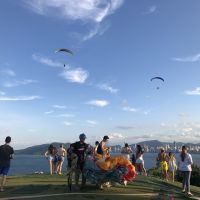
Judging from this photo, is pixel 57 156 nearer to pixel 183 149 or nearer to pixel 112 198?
pixel 183 149

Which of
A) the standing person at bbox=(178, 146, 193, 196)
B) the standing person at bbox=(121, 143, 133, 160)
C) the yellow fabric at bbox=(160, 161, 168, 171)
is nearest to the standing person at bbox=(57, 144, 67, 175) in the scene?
the standing person at bbox=(121, 143, 133, 160)

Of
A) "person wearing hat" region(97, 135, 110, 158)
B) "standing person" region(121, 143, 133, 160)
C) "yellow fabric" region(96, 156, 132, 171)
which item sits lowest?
"yellow fabric" region(96, 156, 132, 171)

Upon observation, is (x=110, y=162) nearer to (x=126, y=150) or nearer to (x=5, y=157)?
(x=5, y=157)

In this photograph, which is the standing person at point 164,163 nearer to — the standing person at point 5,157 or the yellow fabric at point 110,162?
the yellow fabric at point 110,162

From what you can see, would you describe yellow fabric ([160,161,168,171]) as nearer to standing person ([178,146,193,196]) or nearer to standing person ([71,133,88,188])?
standing person ([178,146,193,196])

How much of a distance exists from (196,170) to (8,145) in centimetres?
2993

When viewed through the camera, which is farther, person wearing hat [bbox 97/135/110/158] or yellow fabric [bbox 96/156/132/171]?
person wearing hat [bbox 97/135/110/158]

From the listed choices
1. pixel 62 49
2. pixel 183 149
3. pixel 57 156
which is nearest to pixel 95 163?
pixel 183 149

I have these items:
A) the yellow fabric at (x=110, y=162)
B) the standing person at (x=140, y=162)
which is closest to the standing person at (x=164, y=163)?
the standing person at (x=140, y=162)

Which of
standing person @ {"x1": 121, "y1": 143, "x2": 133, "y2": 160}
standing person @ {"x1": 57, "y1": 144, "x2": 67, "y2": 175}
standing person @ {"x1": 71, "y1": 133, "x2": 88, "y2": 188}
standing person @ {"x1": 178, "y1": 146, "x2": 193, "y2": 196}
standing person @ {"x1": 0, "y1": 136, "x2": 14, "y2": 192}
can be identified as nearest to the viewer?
standing person @ {"x1": 71, "y1": 133, "x2": 88, "y2": 188}

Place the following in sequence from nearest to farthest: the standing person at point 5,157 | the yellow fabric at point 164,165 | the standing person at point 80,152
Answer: the standing person at point 80,152
the standing person at point 5,157
the yellow fabric at point 164,165

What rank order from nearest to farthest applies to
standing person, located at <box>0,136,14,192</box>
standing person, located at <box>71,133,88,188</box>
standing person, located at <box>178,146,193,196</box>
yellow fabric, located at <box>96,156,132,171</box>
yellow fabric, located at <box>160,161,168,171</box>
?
yellow fabric, located at <box>96,156,132,171</box> → standing person, located at <box>71,133,88,188</box> → standing person, located at <box>0,136,14,192</box> → standing person, located at <box>178,146,193,196</box> → yellow fabric, located at <box>160,161,168,171</box>

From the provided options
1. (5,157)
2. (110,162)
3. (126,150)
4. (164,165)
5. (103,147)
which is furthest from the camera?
(164,165)

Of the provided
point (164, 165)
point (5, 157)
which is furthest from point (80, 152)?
point (164, 165)
